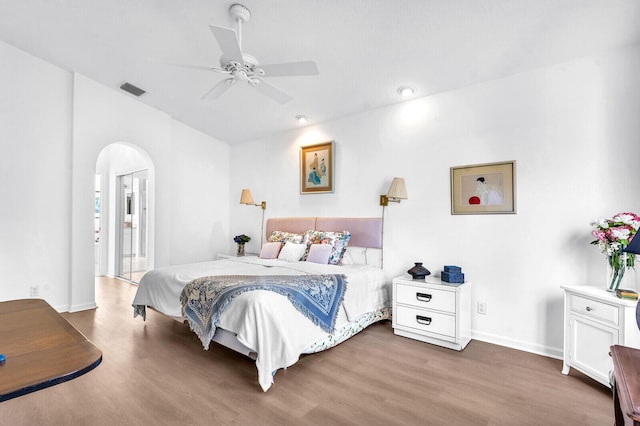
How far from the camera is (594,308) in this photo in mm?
2373

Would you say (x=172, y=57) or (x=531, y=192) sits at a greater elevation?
(x=172, y=57)

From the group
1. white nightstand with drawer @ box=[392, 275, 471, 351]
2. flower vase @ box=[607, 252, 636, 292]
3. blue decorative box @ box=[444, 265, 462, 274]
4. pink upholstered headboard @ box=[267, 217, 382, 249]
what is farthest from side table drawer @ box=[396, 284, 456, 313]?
flower vase @ box=[607, 252, 636, 292]

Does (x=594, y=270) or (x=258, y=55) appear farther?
(x=258, y=55)

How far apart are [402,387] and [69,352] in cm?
210

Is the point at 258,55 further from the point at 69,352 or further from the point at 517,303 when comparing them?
the point at 517,303

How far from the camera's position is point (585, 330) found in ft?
8.02

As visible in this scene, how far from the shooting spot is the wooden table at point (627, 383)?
3.05 feet

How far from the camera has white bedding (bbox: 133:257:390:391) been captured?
7.54ft

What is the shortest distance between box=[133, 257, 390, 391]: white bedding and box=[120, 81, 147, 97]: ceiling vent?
2.56 m

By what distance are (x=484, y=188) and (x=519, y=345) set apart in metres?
1.52

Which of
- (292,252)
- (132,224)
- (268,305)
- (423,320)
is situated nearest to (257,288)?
(268,305)

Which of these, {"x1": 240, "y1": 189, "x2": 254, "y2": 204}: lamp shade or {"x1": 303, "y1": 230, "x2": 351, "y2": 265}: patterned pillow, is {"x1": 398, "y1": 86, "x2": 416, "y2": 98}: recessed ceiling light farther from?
{"x1": 240, "y1": 189, "x2": 254, "y2": 204}: lamp shade

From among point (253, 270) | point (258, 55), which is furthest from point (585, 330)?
point (258, 55)

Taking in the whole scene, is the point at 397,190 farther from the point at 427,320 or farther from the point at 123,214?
the point at 123,214
